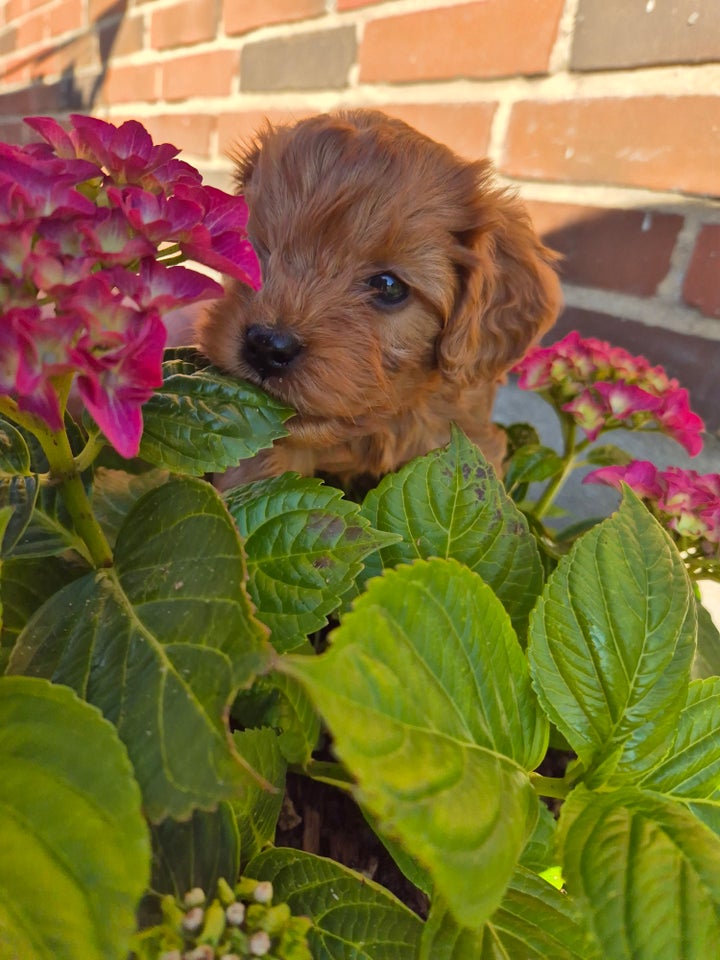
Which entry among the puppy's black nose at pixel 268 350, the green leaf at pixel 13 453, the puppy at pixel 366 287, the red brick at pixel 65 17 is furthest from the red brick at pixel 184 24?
the green leaf at pixel 13 453

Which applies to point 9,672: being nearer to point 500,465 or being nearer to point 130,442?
point 130,442

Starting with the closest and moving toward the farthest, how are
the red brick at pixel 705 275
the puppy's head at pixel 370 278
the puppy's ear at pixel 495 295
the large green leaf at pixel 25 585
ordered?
the large green leaf at pixel 25 585 < the puppy's head at pixel 370 278 < the puppy's ear at pixel 495 295 < the red brick at pixel 705 275

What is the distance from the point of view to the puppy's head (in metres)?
0.84

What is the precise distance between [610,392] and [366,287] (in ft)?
1.16

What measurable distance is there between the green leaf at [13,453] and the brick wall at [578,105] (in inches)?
46.4

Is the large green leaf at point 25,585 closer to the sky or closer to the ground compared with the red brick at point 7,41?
closer to the ground

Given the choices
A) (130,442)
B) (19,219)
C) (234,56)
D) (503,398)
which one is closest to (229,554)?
(130,442)

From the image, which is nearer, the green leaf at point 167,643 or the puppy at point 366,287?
the green leaf at point 167,643

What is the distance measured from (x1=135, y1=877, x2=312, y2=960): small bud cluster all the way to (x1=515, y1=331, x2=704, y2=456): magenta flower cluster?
699 mm

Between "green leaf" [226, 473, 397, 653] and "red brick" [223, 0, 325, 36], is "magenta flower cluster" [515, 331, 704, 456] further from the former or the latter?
"red brick" [223, 0, 325, 36]

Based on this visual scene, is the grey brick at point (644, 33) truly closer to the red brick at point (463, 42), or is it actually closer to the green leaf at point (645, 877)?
the red brick at point (463, 42)

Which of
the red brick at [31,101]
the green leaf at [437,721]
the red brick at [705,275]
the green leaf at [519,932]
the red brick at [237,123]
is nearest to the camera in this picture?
the green leaf at [437,721]

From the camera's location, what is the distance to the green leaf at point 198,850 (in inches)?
17.1

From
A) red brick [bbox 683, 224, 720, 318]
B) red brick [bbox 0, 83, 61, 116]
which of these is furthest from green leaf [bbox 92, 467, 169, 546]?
red brick [bbox 0, 83, 61, 116]
